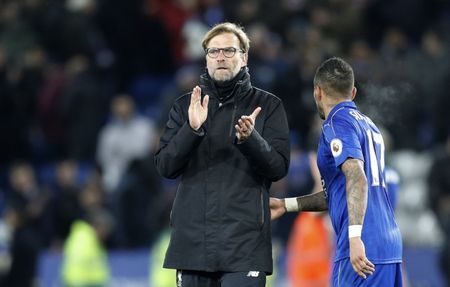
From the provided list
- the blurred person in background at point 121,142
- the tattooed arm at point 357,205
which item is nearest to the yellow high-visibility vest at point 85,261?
the blurred person in background at point 121,142

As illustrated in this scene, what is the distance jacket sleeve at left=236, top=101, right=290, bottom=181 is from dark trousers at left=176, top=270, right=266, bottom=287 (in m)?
0.58

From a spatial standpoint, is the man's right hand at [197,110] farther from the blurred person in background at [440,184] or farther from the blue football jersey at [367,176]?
the blurred person in background at [440,184]

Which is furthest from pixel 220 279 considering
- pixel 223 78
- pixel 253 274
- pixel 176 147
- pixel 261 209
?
pixel 223 78

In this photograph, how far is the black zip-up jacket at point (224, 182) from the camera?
6.65m

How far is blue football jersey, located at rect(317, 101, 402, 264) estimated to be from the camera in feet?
21.2

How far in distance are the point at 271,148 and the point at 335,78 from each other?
540 mm

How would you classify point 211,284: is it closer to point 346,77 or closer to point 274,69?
point 346,77

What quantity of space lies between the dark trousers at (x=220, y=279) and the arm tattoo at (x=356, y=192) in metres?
0.68

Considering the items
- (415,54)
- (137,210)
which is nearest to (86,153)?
(137,210)

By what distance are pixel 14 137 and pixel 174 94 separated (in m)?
2.84

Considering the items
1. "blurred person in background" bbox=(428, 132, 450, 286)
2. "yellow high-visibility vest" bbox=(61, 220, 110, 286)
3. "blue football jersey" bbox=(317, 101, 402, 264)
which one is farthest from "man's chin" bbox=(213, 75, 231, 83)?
"yellow high-visibility vest" bbox=(61, 220, 110, 286)

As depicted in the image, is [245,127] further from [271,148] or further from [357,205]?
[357,205]

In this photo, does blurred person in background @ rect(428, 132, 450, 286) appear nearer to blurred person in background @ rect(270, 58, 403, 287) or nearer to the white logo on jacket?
blurred person in background @ rect(270, 58, 403, 287)

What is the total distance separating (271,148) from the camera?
22.0ft
